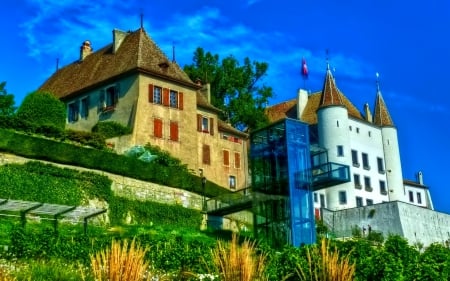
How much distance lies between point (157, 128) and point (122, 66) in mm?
5114

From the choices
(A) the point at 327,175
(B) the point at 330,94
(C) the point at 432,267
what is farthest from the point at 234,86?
(C) the point at 432,267

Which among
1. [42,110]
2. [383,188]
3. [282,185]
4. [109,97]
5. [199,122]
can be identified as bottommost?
[282,185]

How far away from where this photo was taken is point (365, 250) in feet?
59.7

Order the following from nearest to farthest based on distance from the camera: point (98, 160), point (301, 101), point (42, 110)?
point (98, 160) < point (42, 110) < point (301, 101)

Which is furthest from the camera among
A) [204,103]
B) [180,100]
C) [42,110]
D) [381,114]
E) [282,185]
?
[381,114]

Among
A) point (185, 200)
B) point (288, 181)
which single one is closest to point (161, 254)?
point (288, 181)

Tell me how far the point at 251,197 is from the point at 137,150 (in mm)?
8409

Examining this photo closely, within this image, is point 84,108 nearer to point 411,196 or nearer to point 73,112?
point 73,112

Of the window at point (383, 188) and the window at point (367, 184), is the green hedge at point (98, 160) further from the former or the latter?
the window at point (383, 188)

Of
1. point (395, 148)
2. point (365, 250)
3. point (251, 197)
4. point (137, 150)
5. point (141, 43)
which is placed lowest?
point (365, 250)

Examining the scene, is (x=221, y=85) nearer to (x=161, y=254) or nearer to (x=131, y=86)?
(x=131, y=86)

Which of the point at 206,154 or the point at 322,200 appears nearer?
the point at 206,154

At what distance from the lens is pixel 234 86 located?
61.8 meters

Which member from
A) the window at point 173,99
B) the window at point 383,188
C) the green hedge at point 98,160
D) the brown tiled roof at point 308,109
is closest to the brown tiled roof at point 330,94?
the brown tiled roof at point 308,109
